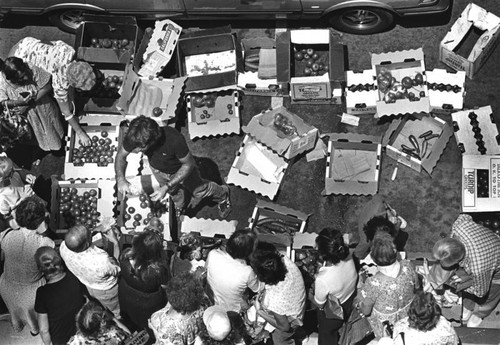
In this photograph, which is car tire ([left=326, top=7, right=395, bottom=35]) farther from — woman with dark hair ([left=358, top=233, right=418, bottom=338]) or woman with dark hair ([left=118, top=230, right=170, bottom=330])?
woman with dark hair ([left=118, top=230, right=170, bottom=330])

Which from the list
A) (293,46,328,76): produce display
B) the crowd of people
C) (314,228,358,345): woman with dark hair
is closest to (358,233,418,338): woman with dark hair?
the crowd of people

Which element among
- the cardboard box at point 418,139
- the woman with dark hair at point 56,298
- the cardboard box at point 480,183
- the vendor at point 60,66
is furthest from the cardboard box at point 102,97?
the cardboard box at point 480,183

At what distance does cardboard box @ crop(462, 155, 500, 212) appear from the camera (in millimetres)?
8969

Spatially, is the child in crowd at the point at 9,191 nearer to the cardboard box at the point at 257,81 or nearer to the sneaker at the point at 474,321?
the cardboard box at the point at 257,81

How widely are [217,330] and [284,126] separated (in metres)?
3.37

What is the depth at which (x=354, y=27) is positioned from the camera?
10.1 metres

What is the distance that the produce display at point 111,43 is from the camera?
1010 centimetres

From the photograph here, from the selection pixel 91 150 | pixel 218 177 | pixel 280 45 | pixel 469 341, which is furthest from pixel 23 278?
pixel 469 341

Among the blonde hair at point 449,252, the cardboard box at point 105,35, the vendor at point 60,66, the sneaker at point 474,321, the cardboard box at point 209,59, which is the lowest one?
the sneaker at point 474,321

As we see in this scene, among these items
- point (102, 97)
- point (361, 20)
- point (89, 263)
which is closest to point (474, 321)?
point (361, 20)

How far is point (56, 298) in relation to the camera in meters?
7.53

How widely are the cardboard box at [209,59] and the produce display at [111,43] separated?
2.52 ft

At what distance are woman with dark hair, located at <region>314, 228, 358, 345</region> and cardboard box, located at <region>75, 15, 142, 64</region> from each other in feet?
12.9

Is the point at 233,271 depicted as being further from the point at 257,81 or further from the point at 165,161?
the point at 257,81
